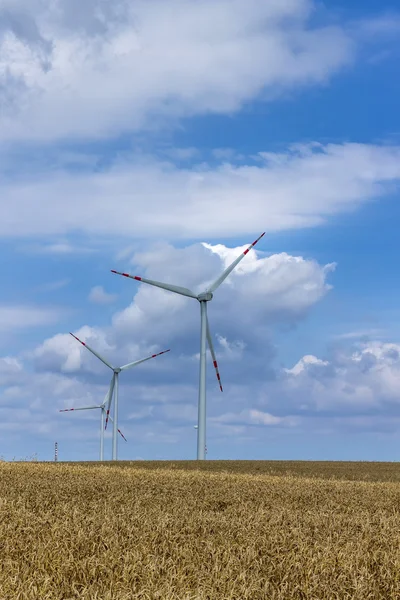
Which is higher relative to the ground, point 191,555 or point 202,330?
Answer: point 202,330

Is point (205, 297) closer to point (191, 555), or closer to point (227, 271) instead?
point (227, 271)

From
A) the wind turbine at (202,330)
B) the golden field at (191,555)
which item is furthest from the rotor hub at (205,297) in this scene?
the golden field at (191,555)

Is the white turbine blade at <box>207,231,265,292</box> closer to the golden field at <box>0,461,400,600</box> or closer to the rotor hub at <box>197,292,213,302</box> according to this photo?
the rotor hub at <box>197,292,213,302</box>

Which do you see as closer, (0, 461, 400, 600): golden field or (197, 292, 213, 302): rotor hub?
(0, 461, 400, 600): golden field

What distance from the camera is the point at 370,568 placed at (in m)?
11.6

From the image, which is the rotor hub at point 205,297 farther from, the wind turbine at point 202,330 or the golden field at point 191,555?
the golden field at point 191,555

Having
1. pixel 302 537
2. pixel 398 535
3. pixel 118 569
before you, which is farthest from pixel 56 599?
pixel 398 535

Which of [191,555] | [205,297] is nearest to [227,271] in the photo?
[205,297]

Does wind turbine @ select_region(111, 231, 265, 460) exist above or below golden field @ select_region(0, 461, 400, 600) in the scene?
above

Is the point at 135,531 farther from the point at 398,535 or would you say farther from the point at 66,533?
the point at 398,535

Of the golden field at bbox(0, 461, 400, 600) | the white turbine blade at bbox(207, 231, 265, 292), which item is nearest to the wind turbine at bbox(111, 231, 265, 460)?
the white turbine blade at bbox(207, 231, 265, 292)

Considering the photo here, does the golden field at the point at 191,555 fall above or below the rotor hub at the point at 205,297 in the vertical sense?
below

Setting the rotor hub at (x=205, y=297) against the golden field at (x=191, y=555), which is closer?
the golden field at (x=191, y=555)

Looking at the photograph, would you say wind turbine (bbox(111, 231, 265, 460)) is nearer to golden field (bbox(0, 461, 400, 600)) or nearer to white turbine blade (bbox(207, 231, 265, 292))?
white turbine blade (bbox(207, 231, 265, 292))
